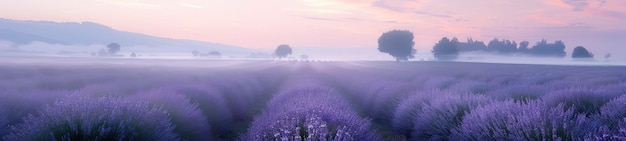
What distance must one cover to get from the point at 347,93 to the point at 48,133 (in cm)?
1593

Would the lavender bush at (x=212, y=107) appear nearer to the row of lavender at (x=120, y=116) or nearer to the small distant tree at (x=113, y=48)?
the row of lavender at (x=120, y=116)

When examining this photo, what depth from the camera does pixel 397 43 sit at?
77.3 m

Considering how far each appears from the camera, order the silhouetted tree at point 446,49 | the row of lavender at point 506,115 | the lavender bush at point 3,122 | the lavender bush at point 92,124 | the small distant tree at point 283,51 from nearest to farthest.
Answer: the lavender bush at point 92,124
the row of lavender at point 506,115
the lavender bush at point 3,122
the silhouetted tree at point 446,49
the small distant tree at point 283,51

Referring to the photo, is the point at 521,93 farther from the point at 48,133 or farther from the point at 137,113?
the point at 48,133

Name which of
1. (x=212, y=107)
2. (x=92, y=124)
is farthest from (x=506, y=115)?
(x=212, y=107)

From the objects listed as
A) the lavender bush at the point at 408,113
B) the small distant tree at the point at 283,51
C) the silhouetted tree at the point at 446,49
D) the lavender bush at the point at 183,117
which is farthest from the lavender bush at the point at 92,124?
the small distant tree at the point at 283,51

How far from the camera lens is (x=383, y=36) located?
78.8m

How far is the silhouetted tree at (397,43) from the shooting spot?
253 feet

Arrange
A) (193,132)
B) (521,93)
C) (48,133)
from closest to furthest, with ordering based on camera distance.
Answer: (48,133) → (193,132) → (521,93)

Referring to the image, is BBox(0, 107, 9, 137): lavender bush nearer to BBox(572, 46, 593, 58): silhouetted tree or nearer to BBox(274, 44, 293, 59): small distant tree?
BBox(572, 46, 593, 58): silhouetted tree

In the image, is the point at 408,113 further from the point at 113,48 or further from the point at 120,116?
the point at 113,48

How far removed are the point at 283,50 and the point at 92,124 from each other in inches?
4807

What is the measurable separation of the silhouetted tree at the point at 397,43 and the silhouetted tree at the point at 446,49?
27.3 feet

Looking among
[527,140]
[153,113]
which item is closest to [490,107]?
[527,140]
